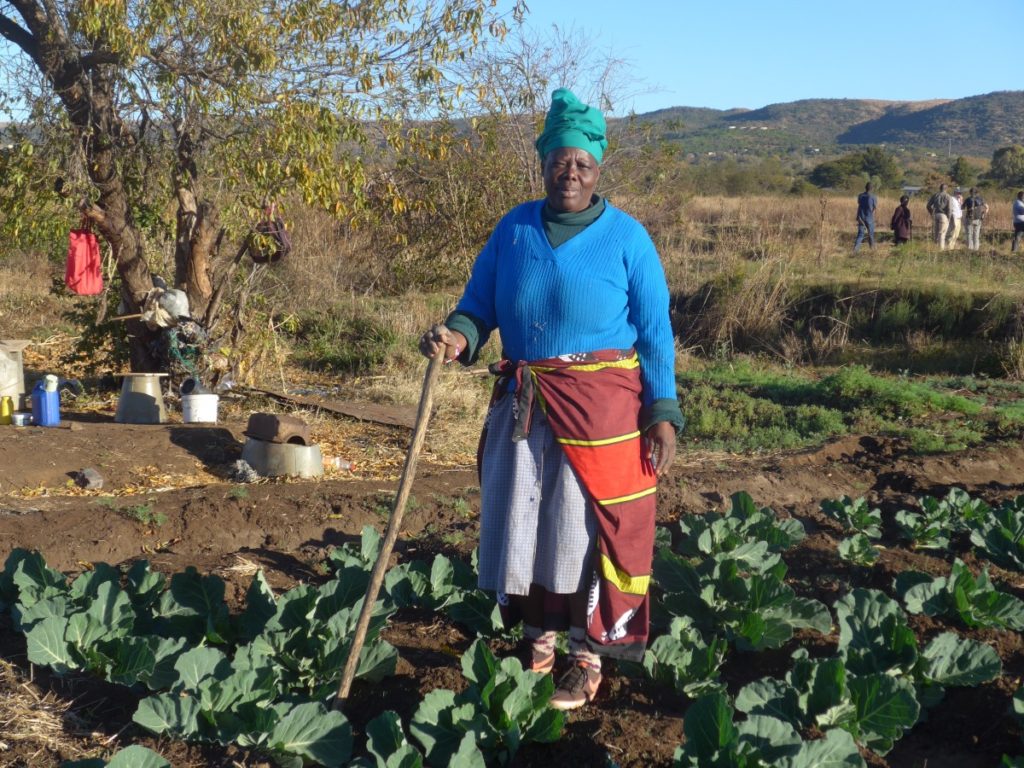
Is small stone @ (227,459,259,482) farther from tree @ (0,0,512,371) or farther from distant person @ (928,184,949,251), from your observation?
distant person @ (928,184,949,251)

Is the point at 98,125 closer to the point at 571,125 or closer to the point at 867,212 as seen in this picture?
the point at 571,125

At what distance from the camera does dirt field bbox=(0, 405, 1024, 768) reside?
3.15m

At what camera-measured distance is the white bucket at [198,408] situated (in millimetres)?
7473

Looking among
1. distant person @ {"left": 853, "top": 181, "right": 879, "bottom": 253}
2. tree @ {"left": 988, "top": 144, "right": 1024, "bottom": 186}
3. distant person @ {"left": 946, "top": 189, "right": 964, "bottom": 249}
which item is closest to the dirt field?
distant person @ {"left": 853, "top": 181, "right": 879, "bottom": 253}

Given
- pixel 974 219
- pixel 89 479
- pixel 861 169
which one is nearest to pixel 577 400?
pixel 89 479

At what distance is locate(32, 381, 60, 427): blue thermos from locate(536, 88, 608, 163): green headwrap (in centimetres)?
522

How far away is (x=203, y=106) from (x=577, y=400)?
507cm

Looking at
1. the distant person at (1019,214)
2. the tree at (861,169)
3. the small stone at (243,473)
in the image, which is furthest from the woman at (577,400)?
the tree at (861,169)

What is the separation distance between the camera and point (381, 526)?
220 inches

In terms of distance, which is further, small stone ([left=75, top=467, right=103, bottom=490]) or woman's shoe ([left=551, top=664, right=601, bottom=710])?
small stone ([left=75, top=467, right=103, bottom=490])

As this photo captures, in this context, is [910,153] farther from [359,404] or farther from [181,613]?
[181,613]

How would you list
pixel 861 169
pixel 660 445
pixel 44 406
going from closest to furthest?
pixel 660 445 → pixel 44 406 → pixel 861 169

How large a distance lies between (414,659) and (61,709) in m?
1.12

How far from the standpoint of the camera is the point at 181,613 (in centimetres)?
364
